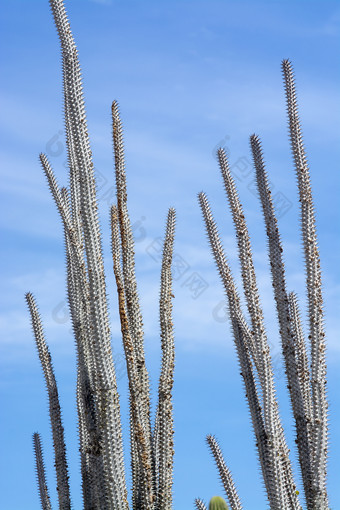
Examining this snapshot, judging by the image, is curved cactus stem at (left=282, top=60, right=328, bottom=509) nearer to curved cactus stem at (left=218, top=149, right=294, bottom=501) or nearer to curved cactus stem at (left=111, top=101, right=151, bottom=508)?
curved cactus stem at (left=218, top=149, right=294, bottom=501)

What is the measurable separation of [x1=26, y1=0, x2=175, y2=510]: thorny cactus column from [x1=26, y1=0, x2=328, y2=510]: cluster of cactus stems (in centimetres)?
1

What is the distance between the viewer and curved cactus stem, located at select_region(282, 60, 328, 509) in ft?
25.6

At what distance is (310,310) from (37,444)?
4.35 m

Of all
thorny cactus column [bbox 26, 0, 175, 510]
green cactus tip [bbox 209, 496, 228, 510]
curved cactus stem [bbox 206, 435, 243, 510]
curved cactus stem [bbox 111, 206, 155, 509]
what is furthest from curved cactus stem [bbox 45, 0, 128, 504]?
curved cactus stem [bbox 206, 435, 243, 510]

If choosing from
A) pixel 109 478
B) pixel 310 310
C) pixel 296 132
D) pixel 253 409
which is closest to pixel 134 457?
pixel 109 478

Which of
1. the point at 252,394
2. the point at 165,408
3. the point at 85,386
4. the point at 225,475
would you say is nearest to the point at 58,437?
the point at 85,386

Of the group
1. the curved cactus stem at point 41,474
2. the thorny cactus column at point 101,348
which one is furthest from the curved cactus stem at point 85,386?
the curved cactus stem at point 41,474

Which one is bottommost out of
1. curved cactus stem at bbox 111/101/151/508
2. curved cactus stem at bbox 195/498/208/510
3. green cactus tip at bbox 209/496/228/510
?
green cactus tip at bbox 209/496/228/510

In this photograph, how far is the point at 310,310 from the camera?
805cm

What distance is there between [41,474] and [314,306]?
4378 mm

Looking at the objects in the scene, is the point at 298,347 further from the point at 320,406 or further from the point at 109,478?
the point at 109,478

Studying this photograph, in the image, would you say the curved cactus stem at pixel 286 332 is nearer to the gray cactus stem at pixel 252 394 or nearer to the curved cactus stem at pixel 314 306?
the curved cactus stem at pixel 314 306

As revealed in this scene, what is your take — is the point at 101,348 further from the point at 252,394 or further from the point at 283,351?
the point at 283,351

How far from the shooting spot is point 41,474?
9883 millimetres
